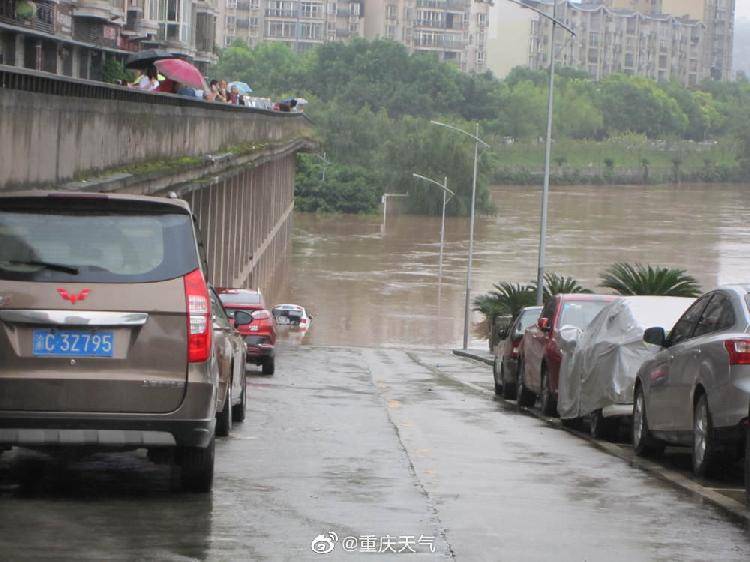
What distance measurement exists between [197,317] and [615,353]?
7075mm

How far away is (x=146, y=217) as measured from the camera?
30.1ft

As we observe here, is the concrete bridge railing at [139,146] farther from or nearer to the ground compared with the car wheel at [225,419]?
farther from the ground

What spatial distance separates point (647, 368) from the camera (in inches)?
533

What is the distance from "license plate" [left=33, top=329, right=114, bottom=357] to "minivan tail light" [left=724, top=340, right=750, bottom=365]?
4152 millimetres

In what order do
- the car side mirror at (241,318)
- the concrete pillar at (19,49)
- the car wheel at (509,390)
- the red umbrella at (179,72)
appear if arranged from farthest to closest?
the concrete pillar at (19,49)
the red umbrella at (179,72)
the car wheel at (509,390)
the car side mirror at (241,318)

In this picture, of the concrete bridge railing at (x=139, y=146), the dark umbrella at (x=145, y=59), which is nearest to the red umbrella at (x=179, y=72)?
the concrete bridge railing at (x=139, y=146)

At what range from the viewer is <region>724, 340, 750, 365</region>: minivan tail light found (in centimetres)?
1059

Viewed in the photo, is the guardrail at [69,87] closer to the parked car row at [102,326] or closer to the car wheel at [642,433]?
the car wheel at [642,433]

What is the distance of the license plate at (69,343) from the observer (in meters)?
8.84

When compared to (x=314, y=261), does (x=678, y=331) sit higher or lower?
higher

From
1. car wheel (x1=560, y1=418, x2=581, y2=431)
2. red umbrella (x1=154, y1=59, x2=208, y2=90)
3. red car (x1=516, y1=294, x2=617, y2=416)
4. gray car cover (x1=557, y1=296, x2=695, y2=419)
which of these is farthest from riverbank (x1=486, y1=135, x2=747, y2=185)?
gray car cover (x1=557, y1=296, x2=695, y2=419)

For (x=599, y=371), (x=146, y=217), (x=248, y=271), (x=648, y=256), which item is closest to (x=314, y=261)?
(x=648, y=256)

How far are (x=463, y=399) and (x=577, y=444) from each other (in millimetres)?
7721

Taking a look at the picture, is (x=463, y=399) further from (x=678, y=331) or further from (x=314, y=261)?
(x=314, y=261)
